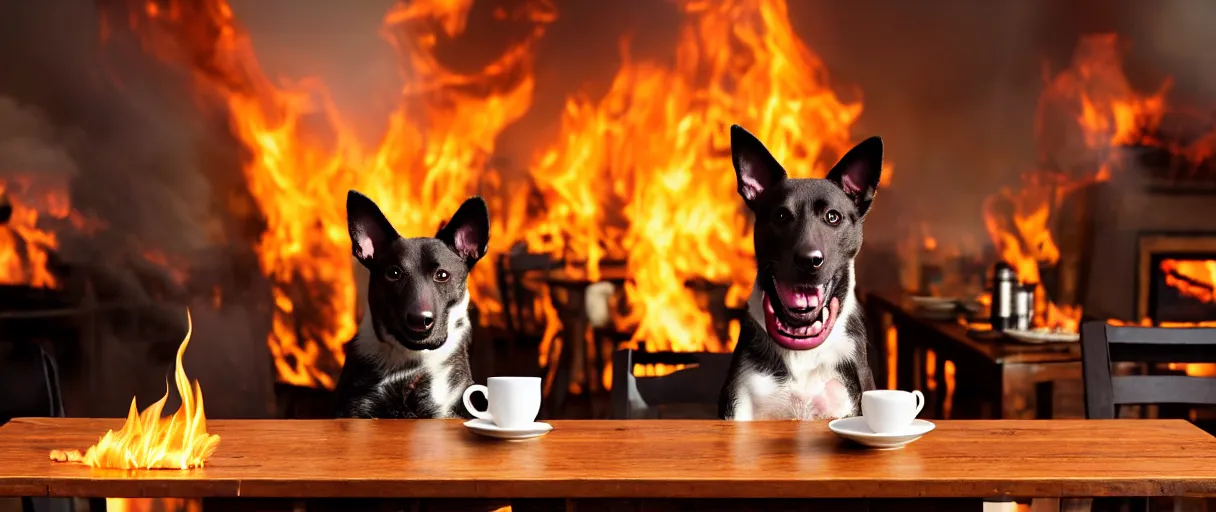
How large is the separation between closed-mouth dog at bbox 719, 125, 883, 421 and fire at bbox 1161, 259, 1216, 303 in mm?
1709

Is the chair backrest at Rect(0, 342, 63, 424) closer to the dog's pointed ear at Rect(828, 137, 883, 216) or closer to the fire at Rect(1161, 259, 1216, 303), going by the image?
the dog's pointed ear at Rect(828, 137, 883, 216)

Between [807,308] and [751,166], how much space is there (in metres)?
0.32

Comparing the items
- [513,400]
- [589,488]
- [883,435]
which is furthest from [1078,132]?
[589,488]

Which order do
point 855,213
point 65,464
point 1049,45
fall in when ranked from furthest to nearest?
1. point 1049,45
2. point 855,213
3. point 65,464

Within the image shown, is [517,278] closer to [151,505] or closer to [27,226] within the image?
[151,505]

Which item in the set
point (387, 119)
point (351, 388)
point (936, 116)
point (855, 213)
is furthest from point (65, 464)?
point (936, 116)

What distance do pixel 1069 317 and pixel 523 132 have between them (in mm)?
1789

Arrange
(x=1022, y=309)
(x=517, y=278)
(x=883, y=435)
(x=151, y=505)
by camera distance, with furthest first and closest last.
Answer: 1. (x=517, y=278)
2. (x=1022, y=309)
3. (x=151, y=505)
4. (x=883, y=435)

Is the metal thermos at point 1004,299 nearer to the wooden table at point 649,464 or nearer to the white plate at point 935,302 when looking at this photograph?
the white plate at point 935,302

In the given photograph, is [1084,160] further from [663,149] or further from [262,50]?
[262,50]

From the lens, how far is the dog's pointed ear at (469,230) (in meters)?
2.32

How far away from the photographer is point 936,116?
338cm

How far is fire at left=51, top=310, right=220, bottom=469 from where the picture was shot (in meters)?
1.51

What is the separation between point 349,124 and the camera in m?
3.41
